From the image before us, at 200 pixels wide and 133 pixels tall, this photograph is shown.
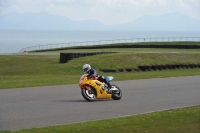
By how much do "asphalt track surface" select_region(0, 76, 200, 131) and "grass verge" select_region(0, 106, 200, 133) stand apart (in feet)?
2.76

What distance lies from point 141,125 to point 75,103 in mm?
5216

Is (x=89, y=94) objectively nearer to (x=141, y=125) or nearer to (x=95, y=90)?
(x=95, y=90)

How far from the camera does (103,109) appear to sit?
14.5 m

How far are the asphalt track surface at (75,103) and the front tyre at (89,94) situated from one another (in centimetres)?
20

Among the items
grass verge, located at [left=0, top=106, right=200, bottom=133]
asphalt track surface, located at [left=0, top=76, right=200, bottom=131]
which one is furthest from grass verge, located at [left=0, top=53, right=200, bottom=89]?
grass verge, located at [left=0, top=106, right=200, bottom=133]

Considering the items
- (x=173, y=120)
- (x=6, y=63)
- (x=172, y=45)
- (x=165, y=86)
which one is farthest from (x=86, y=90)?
(x=172, y=45)

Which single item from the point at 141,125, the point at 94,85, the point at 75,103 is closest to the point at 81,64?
the point at 94,85

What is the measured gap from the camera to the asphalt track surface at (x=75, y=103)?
12.3 meters

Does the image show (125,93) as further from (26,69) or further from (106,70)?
(26,69)

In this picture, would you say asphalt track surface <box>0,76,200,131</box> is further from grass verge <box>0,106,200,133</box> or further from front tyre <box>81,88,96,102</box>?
grass verge <box>0,106,200,133</box>

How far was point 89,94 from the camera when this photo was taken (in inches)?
648

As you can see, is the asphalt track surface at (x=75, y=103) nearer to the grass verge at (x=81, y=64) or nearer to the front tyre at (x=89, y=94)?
the front tyre at (x=89, y=94)

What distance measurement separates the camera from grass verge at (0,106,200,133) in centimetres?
1016

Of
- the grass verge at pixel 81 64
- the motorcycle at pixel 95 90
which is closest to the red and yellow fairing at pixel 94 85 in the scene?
the motorcycle at pixel 95 90
